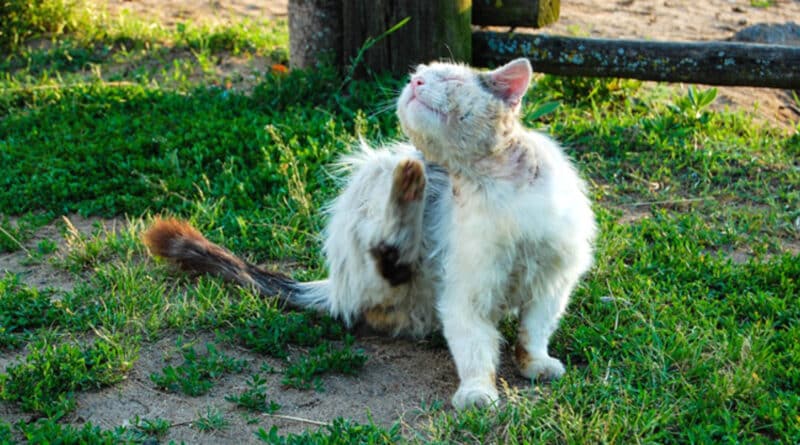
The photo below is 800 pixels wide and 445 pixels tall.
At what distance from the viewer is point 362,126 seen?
19.5 feet

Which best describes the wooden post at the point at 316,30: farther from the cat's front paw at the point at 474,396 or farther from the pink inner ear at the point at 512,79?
the cat's front paw at the point at 474,396

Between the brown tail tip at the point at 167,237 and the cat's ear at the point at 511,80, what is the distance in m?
1.74

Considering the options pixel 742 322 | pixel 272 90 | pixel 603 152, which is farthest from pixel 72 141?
pixel 742 322

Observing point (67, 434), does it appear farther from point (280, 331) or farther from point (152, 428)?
point (280, 331)

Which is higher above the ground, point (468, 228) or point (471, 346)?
point (468, 228)

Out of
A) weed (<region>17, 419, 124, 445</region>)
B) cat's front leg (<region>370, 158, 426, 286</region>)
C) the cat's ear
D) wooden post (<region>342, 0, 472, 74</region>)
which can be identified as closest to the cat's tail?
cat's front leg (<region>370, 158, 426, 286</region>)

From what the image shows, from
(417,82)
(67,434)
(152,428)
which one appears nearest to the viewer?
(67,434)

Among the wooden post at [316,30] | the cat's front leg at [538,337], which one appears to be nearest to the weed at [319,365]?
the cat's front leg at [538,337]

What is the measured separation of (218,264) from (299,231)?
2.29ft

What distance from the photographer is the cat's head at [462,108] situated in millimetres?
3598

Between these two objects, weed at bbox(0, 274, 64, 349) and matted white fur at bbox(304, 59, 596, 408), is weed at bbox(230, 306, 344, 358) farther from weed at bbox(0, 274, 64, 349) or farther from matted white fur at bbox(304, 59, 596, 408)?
weed at bbox(0, 274, 64, 349)

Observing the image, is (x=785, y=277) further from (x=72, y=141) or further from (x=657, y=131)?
(x=72, y=141)

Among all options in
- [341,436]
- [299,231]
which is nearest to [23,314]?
[299,231]

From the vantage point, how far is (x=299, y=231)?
5223 mm
